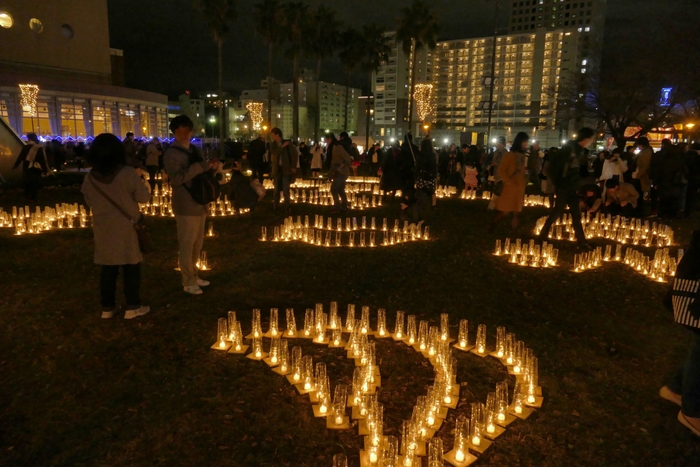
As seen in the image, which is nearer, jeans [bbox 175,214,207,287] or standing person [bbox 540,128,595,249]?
jeans [bbox 175,214,207,287]

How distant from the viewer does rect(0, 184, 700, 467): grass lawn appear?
3506 millimetres

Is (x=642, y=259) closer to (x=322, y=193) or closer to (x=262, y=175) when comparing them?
(x=322, y=193)

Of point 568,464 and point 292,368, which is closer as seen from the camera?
point 568,464

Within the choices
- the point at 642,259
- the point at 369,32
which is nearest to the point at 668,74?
the point at 642,259

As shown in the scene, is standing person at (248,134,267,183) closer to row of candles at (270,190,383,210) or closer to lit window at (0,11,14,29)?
row of candles at (270,190,383,210)

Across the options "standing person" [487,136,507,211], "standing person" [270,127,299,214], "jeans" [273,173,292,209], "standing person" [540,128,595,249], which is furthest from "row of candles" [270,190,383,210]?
"standing person" [540,128,595,249]

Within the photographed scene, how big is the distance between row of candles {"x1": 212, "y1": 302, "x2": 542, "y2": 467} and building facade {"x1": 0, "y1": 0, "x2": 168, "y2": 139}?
42736 mm

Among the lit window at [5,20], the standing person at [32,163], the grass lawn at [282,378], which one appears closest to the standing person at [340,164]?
the grass lawn at [282,378]

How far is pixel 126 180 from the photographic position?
17.0ft

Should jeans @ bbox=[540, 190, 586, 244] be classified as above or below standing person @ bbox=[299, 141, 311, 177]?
below

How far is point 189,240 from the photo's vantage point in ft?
19.9

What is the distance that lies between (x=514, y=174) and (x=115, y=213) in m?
7.24

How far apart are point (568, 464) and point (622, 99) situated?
33176mm

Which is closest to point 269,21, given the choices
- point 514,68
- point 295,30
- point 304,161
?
point 295,30
